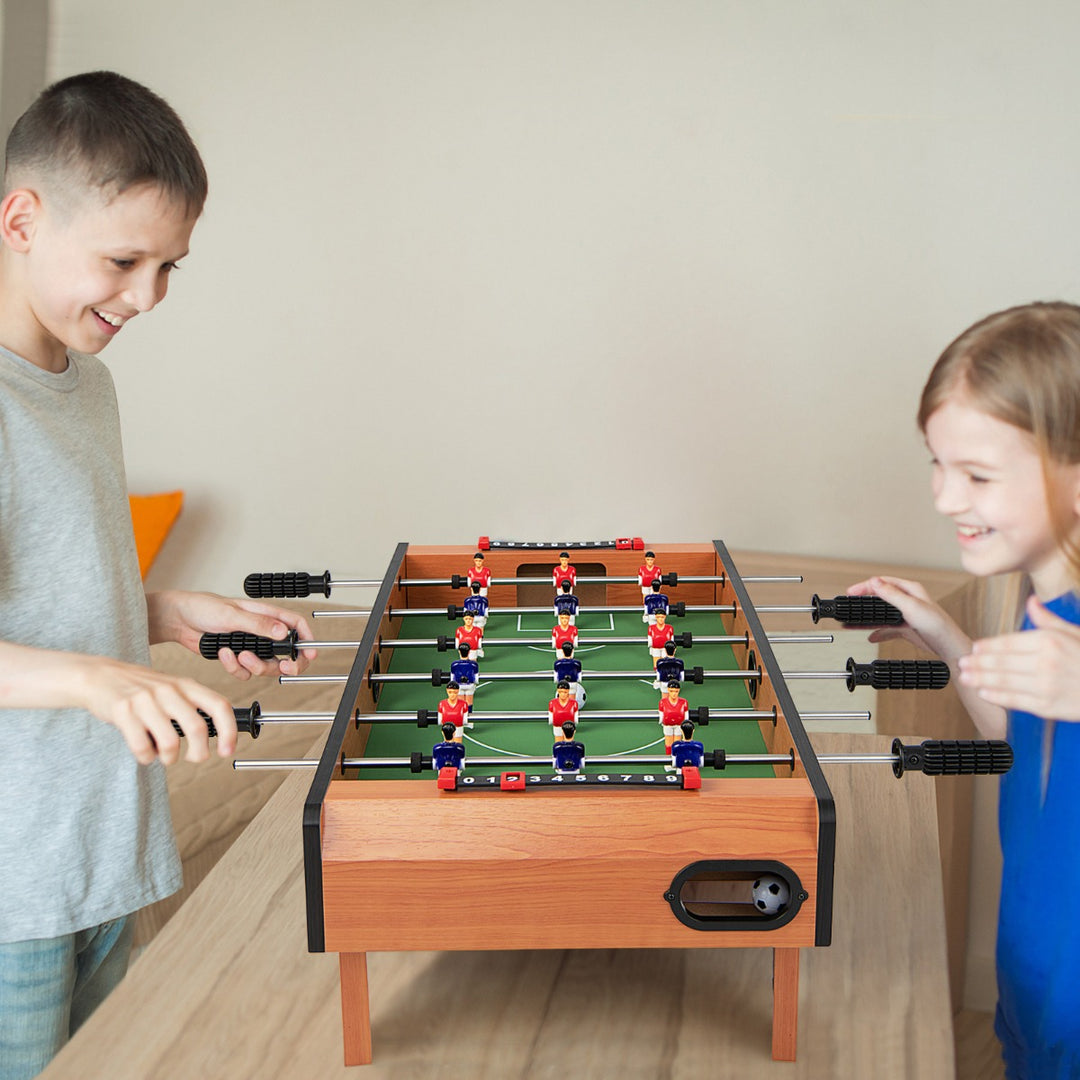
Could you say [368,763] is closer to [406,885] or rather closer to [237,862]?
[406,885]

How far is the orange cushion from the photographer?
11.2 ft

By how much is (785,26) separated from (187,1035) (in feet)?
8.55

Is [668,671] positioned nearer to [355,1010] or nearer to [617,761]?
[617,761]

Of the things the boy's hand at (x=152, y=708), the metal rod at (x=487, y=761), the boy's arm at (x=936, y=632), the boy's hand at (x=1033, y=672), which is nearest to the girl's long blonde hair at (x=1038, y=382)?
the boy's hand at (x=1033, y=672)

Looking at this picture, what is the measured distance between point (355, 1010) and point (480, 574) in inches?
30.5

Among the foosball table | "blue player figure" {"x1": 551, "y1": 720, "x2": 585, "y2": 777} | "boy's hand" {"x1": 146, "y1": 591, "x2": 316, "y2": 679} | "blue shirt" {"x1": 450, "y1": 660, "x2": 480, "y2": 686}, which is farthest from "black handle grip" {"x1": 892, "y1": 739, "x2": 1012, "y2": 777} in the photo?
"boy's hand" {"x1": 146, "y1": 591, "x2": 316, "y2": 679}

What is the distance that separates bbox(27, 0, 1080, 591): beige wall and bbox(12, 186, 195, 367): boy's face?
6.21 feet

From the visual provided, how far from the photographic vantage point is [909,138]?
2910mm

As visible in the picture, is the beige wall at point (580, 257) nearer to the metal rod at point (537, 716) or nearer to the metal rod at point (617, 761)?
the metal rod at point (537, 716)

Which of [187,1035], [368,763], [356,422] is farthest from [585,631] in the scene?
[356,422]

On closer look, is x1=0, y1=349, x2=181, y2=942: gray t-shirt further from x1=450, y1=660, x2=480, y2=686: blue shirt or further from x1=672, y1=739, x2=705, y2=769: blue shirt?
x1=672, y1=739, x2=705, y2=769: blue shirt

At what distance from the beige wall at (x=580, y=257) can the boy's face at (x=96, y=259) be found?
1893 millimetres

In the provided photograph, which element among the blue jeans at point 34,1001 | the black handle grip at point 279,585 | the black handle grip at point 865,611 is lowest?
the blue jeans at point 34,1001

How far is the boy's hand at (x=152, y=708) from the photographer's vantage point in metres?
1.11
